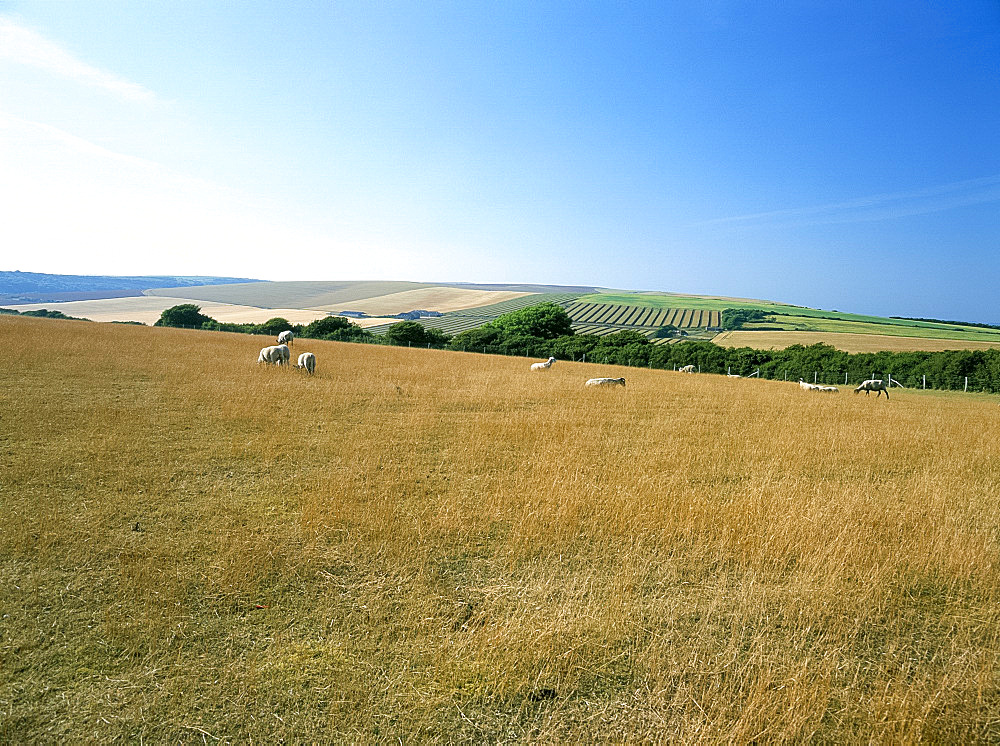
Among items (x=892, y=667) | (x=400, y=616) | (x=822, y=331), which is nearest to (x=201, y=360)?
(x=400, y=616)

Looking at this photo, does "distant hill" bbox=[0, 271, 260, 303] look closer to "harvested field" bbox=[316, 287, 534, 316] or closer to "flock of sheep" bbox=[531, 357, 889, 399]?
"harvested field" bbox=[316, 287, 534, 316]

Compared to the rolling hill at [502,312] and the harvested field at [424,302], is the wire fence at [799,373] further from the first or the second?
the harvested field at [424,302]

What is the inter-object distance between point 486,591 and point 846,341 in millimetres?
73925

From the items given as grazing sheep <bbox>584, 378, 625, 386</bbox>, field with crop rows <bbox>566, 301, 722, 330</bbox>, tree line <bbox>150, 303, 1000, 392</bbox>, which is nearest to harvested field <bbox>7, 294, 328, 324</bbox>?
tree line <bbox>150, 303, 1000, 392</bbox>

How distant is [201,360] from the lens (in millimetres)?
22516

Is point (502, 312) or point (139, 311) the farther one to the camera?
point (502, 312)

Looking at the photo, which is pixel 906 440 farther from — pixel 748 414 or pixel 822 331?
pixel 822 331

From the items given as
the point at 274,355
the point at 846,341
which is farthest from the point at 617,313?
the point at 274,355

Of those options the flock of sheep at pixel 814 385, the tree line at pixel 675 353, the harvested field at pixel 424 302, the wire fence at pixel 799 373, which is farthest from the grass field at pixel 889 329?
the harvested field at pixel 424 302

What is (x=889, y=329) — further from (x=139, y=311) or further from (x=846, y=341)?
(x=139, y=311)

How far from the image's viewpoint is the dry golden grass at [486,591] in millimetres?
3162

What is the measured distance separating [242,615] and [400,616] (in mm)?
1325

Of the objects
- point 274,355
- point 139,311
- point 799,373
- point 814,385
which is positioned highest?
point 139,311

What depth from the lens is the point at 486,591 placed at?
451 cm
